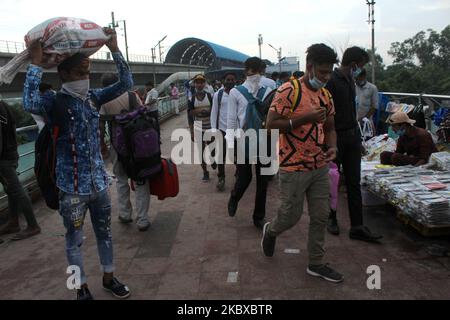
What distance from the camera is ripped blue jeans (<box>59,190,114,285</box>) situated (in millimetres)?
2762

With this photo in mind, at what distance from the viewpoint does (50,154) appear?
275cm

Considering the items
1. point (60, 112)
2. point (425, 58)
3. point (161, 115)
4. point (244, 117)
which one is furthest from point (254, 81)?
point (425, 58)

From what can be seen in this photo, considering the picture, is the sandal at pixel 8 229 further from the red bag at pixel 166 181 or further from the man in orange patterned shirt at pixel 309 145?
the man in orange patterned shirt at pixel 309 145

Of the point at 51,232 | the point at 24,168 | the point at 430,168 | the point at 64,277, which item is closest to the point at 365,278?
the point at 430,168

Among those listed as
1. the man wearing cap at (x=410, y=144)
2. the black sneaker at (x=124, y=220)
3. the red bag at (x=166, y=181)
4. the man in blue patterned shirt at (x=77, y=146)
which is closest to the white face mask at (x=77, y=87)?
the man in blue patterned shirt at (x=77, y=146)

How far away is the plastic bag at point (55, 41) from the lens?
2.41m

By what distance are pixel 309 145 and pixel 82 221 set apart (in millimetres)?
1742

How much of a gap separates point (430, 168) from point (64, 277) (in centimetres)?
399

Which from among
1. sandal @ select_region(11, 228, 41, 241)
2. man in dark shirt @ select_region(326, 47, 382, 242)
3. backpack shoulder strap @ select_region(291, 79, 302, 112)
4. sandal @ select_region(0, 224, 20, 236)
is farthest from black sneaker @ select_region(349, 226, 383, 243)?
sandal @ select_region(0, 224, 20, 236)

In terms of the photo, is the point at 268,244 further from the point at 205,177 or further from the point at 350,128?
the point at 205,177

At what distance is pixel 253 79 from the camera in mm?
4316

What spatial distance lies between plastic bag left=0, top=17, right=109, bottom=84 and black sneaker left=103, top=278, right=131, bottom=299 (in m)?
1.62

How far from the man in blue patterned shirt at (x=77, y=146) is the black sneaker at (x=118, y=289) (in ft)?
0.04

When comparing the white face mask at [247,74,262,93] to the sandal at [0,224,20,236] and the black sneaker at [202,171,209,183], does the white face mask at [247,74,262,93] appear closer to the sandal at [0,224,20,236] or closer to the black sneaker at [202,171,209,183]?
the black sneaker at [202,171,209,183]
